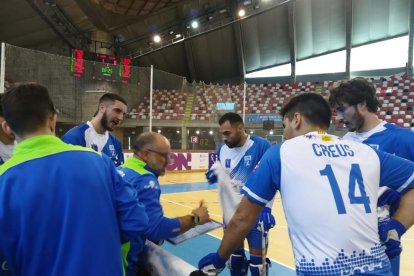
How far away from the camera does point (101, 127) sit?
156 inches

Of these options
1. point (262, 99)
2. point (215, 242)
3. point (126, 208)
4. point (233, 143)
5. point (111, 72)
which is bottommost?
point (215, 242)

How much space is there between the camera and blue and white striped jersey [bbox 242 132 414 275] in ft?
4.87

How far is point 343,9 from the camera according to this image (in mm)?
23438

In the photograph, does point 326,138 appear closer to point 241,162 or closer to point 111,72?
point 241,162

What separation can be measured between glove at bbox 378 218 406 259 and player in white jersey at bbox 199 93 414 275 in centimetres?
7

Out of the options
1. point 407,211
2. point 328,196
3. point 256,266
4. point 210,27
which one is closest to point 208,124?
point 210,27

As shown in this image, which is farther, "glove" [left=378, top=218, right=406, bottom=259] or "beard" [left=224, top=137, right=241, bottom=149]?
"beard" [left=224, top=137, right=241, bottom=149]

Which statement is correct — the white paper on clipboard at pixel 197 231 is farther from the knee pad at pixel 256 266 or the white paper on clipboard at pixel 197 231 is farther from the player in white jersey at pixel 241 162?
the knee pad at pixel 256 266

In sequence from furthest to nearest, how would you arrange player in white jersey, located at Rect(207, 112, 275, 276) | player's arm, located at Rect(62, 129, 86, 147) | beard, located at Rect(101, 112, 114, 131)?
1. beard, located at Rect(101, 112, 114, 131)
2. player's arm, located at Rect(62, 129, 86, 147)
3. player in white jersey, located at Rect(207, 112, 275, 276)

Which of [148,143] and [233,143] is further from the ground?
[148,143]

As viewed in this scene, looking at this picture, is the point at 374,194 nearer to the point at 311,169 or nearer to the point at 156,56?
the point at 311,169

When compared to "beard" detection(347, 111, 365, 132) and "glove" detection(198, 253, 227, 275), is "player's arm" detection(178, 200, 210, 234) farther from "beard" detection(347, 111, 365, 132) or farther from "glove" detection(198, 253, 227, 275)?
"beard" detection(347, 111, 365, 132)

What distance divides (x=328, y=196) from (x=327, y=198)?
0.4 inches

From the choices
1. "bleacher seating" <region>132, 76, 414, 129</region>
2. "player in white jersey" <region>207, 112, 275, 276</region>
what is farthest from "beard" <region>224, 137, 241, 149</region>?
"bleacher seating" <region>132, 76, 414, 129</region>
